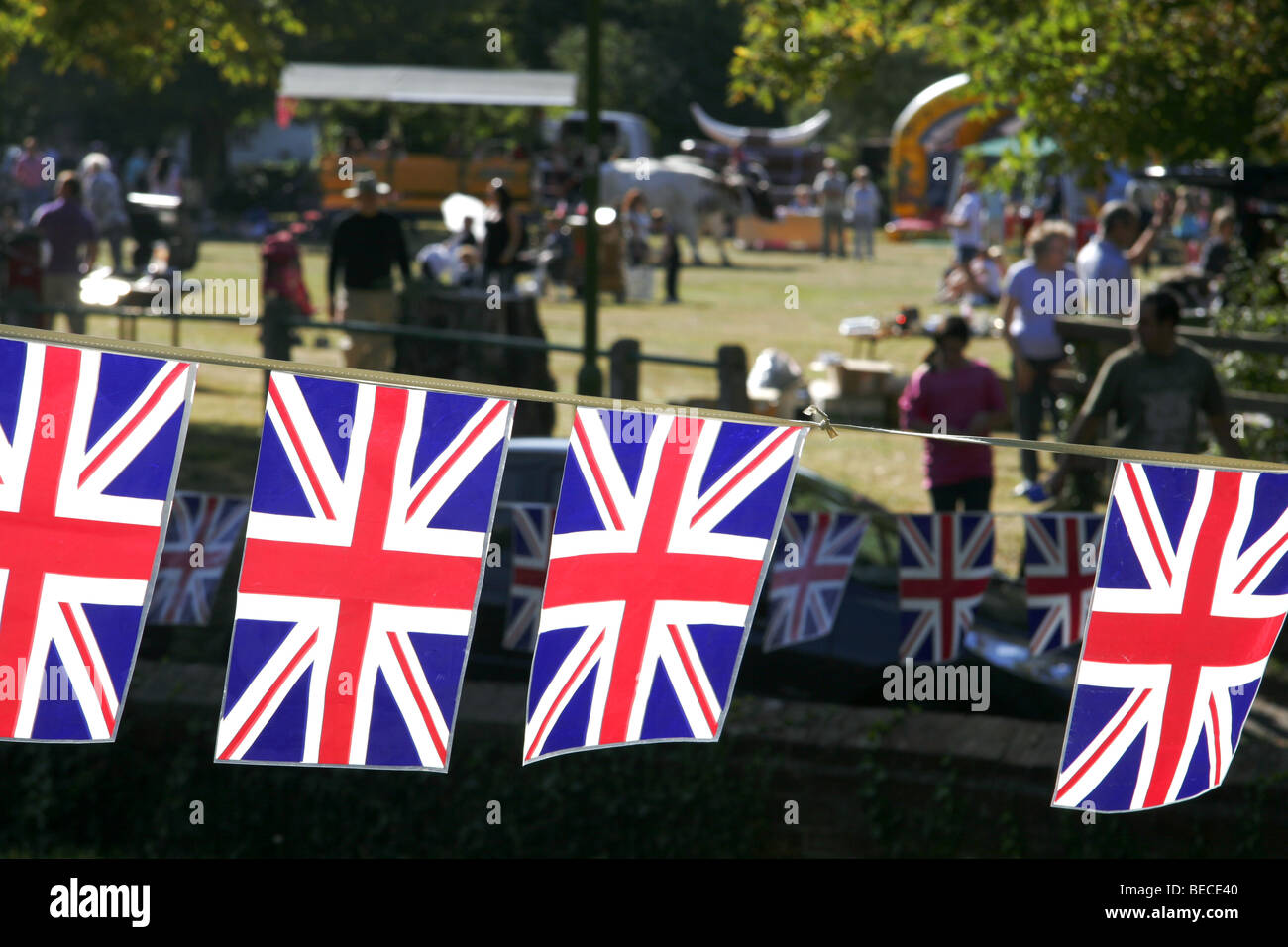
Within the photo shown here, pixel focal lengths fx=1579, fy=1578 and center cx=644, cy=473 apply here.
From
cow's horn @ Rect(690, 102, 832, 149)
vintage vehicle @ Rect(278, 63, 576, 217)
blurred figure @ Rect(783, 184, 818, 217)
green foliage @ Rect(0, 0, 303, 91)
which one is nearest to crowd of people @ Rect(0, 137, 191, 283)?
green foliage @ Rect(0, 0, 303, 91)

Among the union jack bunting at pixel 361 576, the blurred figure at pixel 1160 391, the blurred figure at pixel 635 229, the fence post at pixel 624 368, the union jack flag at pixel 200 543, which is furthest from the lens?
the blurred figure at pixel 635 229

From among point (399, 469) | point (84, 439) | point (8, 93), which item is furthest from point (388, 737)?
point (8, 93)

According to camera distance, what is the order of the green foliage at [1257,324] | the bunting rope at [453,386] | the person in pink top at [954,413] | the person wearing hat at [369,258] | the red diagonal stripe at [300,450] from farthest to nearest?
the person wearing hat at [369,258] → the green foliage at [1257,324] → the person in pink top at [954,413] → the red diagonal stripe at [300,450] → the bunting rope at [453,386]

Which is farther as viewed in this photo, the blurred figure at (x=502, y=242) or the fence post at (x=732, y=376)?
the blurred figure at (x=502, y=242)

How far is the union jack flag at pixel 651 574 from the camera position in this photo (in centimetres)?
387

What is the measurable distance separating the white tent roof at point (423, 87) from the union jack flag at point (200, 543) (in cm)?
2793

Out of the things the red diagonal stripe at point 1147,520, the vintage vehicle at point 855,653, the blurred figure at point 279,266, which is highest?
the blurred figure at point 279,266

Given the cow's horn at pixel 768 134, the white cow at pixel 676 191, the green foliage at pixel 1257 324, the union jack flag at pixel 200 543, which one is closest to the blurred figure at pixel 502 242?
the green foliage at pixel 1257 324

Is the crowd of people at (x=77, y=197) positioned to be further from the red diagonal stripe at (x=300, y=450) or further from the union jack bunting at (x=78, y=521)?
the red diagonal stripe at (x=300, y=450)

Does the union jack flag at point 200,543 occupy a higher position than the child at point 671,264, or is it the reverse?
the child at point 671,264

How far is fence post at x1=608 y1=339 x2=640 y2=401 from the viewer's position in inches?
390

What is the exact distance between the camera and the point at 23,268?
1437 centimetres

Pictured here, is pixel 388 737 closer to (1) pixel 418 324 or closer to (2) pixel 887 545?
(2) pixel 887 545

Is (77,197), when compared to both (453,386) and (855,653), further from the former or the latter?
(453,386)
